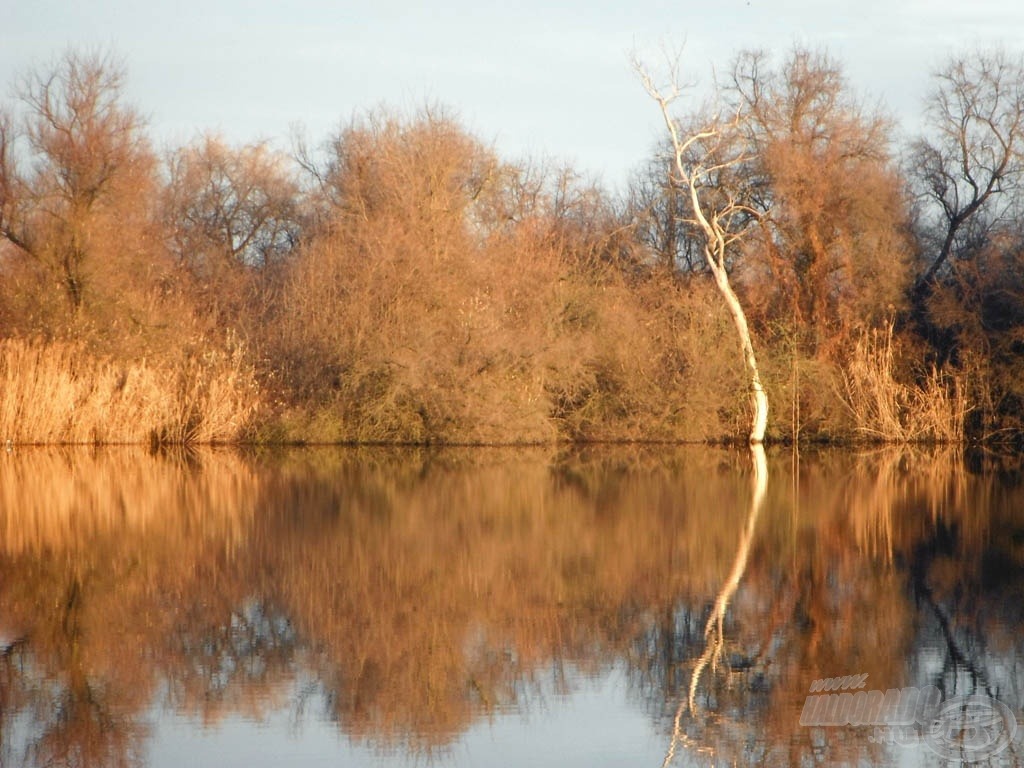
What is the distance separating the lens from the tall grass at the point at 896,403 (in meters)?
26.5

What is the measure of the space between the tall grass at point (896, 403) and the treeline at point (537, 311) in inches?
2.7

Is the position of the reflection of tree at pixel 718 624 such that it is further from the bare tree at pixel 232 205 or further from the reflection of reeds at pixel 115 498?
the bare tree at pixel 232 205

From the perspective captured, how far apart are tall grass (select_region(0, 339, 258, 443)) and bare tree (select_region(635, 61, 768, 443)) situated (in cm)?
980

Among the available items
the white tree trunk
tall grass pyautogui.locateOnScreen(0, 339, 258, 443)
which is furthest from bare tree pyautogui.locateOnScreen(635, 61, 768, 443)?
tall grass pyautogui.locateOnScreen(0, 339, 258, 443)

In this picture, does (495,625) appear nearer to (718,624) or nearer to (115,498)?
(718,624)

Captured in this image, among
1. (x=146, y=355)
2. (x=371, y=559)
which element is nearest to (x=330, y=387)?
A: (x=146, y=355)

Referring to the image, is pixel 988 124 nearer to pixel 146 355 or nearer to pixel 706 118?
pixel 706 118

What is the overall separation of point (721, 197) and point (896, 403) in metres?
6.63

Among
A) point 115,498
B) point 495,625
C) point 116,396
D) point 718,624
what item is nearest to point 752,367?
point 116,396

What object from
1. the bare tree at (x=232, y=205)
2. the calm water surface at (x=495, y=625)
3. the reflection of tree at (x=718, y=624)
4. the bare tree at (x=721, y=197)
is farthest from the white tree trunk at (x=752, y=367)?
the bare tree at (x=232, y=205)

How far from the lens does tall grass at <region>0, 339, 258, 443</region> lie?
79.0 feet

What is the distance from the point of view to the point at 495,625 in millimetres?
7914

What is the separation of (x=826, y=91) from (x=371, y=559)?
22635 millimetres

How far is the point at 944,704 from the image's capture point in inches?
239
